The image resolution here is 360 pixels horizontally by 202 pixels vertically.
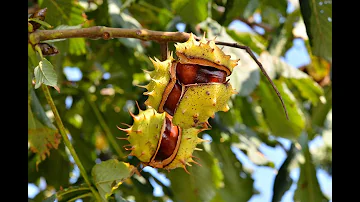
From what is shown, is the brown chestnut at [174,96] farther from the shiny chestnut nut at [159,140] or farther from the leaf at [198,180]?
the leaf at [198,180]

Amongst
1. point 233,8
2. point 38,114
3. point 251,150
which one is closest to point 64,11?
point 38,114

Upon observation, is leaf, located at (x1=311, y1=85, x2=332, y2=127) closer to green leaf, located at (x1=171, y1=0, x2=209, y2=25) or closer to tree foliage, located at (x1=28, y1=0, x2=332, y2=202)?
tree foliage, located at (x1=28, y1=0, x2=332, y2=202)

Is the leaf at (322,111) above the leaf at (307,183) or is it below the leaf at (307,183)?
above

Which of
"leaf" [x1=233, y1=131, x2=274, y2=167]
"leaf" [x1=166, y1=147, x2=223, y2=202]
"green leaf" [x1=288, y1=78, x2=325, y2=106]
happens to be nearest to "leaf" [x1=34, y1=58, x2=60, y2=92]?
"leaf" [x1=166, y1=147, x2=223, y2=202]

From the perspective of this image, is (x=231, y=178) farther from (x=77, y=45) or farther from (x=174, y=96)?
(x=174, y=96)

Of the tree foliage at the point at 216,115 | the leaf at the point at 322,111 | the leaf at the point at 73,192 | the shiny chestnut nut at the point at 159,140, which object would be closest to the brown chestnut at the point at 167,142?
the shiny chestnut nut at the point at 159,140

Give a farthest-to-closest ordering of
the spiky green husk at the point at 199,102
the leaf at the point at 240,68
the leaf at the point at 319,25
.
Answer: the leaf at the point at 240,68
the leaf at the point at 319,25
the spiky green husk at the point at 199,102

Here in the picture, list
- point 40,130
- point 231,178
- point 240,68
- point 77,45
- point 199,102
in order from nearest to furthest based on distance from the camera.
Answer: point 199,102 < point 40,130 < point 240,68 < point 77,45 < point 231,178
